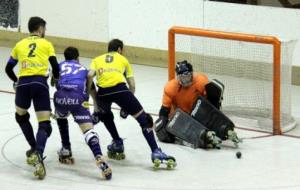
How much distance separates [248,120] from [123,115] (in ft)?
6.72

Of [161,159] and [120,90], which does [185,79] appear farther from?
[161,159]

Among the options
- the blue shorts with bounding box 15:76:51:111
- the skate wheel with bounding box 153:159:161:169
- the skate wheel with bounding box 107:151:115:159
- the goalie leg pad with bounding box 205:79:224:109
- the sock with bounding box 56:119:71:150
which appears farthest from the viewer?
the goalie leg pad with bounding box 205:79:224:109

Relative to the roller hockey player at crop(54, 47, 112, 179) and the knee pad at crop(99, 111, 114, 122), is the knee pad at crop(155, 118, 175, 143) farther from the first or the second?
the roller hockey player at crop(54, 47, 112, 179)

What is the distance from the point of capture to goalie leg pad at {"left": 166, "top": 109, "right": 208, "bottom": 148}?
8.66m

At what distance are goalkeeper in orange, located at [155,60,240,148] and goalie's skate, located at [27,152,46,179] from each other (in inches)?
69.2

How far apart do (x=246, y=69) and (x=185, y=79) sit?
4.11 ft

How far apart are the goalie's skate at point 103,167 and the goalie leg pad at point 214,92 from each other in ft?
5.82

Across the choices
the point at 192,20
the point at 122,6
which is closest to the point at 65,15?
the point at 122,6

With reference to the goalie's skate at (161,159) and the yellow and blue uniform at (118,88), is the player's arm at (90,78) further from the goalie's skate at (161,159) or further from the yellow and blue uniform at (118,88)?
the goalie's skate at (161,159)

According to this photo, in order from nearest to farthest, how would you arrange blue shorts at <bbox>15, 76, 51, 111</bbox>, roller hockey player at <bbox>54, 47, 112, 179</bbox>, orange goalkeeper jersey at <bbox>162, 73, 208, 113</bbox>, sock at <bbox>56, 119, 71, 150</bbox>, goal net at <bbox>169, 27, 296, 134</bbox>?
roller hockey player at <bbox>54, 47, 112, 179</bbox> < blue shorts at <bbox>15, 76, 51, 111</bbox> < sock at <bbox>56, 119, 71, 150</bbox> < orange goalkeeper jersey at <bbox>162, 73, 208, 113</bbox> < goal net at <bbox>169, 27, 296, 134</bbox>

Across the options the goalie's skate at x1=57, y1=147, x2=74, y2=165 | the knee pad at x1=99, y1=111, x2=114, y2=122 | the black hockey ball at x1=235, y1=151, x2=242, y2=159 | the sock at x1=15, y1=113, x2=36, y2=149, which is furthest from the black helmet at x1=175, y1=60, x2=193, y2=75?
the sock at x1=15, y1=113, x2=36, y2=149

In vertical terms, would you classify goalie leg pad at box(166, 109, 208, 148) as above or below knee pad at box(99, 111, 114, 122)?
below

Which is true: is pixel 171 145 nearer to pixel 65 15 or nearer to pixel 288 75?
pixel 288 75

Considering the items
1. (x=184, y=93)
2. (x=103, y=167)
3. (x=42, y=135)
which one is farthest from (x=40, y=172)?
(x=184, y=93)
